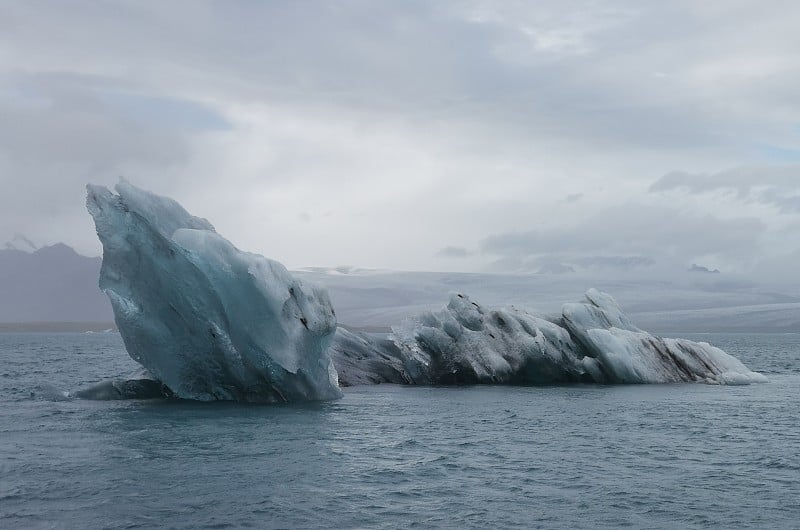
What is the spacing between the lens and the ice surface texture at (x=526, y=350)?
1764 inches

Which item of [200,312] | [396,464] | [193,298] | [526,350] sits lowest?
[396,464]

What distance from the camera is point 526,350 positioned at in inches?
1759

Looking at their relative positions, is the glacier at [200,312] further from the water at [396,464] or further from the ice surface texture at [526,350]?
the ice surface texture at [526,350]

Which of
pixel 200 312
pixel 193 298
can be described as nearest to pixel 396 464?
pixel 200 312

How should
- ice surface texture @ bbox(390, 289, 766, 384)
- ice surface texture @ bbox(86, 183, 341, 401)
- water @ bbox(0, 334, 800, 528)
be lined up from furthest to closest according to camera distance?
ice surface texture @ bbox(390, 289, 766, 384) < ice surface texture @ bbox(86, 183, 341, 401) < water @ bbox(0, 334, 800, 528)

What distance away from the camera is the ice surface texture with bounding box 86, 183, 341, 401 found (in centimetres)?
3084

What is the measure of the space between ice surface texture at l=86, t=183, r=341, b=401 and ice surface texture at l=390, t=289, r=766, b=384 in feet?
42.4

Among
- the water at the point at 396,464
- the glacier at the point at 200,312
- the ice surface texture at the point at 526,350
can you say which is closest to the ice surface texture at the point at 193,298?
the glacier at the point at 200,312

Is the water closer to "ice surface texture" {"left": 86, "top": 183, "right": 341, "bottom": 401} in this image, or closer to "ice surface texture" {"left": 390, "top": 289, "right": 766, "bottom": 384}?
"ice surface texture" {"left": 86, "top": 183, "right": 341, "bottom": 401}

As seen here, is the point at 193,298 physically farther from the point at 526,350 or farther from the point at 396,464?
the point at 526,350

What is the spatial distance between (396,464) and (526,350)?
2417cm

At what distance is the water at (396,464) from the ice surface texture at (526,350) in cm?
939

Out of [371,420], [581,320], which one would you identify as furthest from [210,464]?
[581,320]

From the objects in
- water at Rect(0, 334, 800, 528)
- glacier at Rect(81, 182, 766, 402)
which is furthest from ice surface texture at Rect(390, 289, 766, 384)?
glacier at Rect(81, 182, 766, 402)
